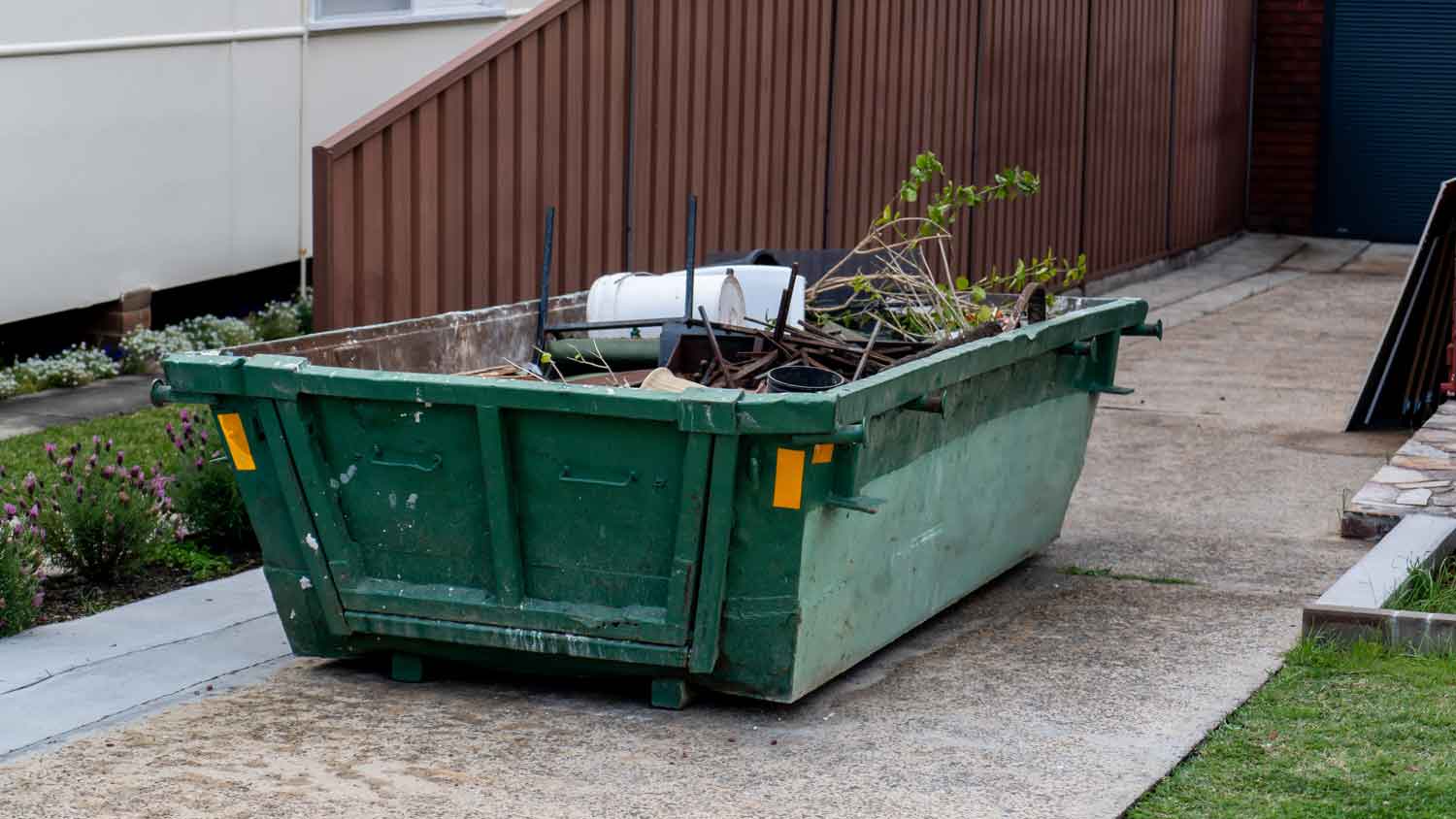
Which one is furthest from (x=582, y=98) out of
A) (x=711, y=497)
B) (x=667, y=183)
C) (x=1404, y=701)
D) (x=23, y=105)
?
(x=1404, y=701)

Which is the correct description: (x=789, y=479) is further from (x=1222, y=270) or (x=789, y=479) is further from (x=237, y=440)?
(x=1222, y=270)

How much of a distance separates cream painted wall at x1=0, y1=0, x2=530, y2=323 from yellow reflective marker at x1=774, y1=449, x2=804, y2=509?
627cm

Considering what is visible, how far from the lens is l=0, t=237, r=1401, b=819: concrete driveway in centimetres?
495

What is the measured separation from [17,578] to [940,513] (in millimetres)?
2949

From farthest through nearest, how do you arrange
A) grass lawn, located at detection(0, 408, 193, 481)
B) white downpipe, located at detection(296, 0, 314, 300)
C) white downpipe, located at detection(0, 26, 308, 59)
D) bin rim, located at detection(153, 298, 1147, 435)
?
white downpipe, located at detection(296, 0, 314, 300) → white downpipe, located at detection(0, 26, 308, 59) → grass lawn, located at detection(0, 408, 193, 481) → bin rim, located at detection(153, 298, 1147, 435)

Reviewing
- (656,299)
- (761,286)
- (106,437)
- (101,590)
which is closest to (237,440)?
(101,590)

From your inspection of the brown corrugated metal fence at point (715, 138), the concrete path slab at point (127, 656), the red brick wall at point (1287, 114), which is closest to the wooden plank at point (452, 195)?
the brown corrugated metal fence at point (715, 138)

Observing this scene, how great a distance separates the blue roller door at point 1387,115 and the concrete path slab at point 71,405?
14.9m

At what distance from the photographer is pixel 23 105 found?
33.3 ft

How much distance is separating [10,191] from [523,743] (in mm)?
6058

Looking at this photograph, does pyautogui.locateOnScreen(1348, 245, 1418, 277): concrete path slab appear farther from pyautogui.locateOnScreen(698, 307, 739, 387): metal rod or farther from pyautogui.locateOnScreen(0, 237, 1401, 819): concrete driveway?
pyautogui.locateOnScreen(698, 307, 739, 387): metal rod

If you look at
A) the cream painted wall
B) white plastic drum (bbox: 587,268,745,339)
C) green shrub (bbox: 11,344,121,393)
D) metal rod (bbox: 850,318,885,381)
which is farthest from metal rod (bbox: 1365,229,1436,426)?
green shrub (bbox: 11,344,121,393)

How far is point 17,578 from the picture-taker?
6.16 m

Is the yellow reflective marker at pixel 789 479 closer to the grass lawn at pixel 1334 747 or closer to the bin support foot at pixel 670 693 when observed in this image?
the bin support foot at pixel 670 693
